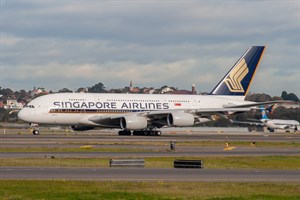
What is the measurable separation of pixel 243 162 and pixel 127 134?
147 feet

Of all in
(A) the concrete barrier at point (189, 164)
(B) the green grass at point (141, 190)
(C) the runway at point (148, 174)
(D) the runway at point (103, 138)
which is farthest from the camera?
(D) the runway at point (103, 138)

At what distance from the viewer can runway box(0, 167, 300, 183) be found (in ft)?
96.4

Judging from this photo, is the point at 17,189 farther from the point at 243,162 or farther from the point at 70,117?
the point at 70,117

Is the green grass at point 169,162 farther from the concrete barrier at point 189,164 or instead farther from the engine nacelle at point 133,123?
the engine nacelle at point 133,123

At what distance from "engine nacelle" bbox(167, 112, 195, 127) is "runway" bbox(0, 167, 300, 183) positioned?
4702 cm

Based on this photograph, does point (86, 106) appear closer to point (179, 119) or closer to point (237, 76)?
point (179, 119)

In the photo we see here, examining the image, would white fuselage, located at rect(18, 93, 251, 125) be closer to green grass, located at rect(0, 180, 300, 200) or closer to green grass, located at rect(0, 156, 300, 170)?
green grass, located at rect(0, 156, 300, 170)

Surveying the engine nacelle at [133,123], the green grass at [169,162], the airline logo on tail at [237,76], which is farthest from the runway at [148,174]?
the airline logo on tail at [237,76]

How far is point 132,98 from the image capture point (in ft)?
278

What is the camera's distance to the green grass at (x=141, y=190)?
23567mm

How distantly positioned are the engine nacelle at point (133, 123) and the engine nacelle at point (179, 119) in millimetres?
3201

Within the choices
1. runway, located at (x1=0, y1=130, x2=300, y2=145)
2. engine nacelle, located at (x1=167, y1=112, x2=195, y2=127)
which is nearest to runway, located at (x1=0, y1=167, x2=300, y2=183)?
runway, located at (x1=0, y1=130, x2=300, y2=145)

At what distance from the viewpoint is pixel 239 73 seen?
9275 centimetres

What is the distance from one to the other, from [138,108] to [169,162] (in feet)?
150
